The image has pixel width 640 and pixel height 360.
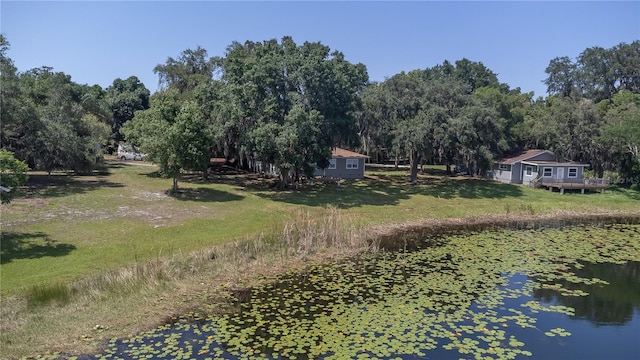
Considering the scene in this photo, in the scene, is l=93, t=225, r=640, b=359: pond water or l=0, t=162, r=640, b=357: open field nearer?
l=93, t=225, r=640, b=359: pond water

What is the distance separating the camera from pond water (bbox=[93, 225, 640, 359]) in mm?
10039

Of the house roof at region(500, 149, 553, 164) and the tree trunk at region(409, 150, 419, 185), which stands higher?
the house roof at region(500, 149, 553, 164)

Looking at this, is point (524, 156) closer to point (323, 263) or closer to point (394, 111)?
point (394, 111)

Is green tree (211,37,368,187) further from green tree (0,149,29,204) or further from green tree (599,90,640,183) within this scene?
green tree (599,90,640,183)

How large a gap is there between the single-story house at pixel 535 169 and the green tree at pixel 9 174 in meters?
39.6

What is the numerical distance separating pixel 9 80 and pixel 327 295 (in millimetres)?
23684

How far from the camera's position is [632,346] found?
10.9 meters

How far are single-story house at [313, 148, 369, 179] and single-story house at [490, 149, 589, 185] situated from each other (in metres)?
14.3

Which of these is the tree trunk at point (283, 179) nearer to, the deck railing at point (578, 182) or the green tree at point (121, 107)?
the deck railing at point (578, 182)

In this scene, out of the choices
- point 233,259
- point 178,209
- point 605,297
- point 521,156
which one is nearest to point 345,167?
point 521,156

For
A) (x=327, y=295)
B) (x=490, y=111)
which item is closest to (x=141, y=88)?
(x=490, y=111)

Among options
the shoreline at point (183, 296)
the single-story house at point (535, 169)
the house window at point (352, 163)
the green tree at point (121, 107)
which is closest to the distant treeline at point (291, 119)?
the single-story house at point (535, 169)

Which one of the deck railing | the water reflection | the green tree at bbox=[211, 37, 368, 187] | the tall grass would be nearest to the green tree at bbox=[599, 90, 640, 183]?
the deck railing

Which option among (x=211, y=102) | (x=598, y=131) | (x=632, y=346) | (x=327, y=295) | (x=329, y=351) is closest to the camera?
(x=329, y=351)
